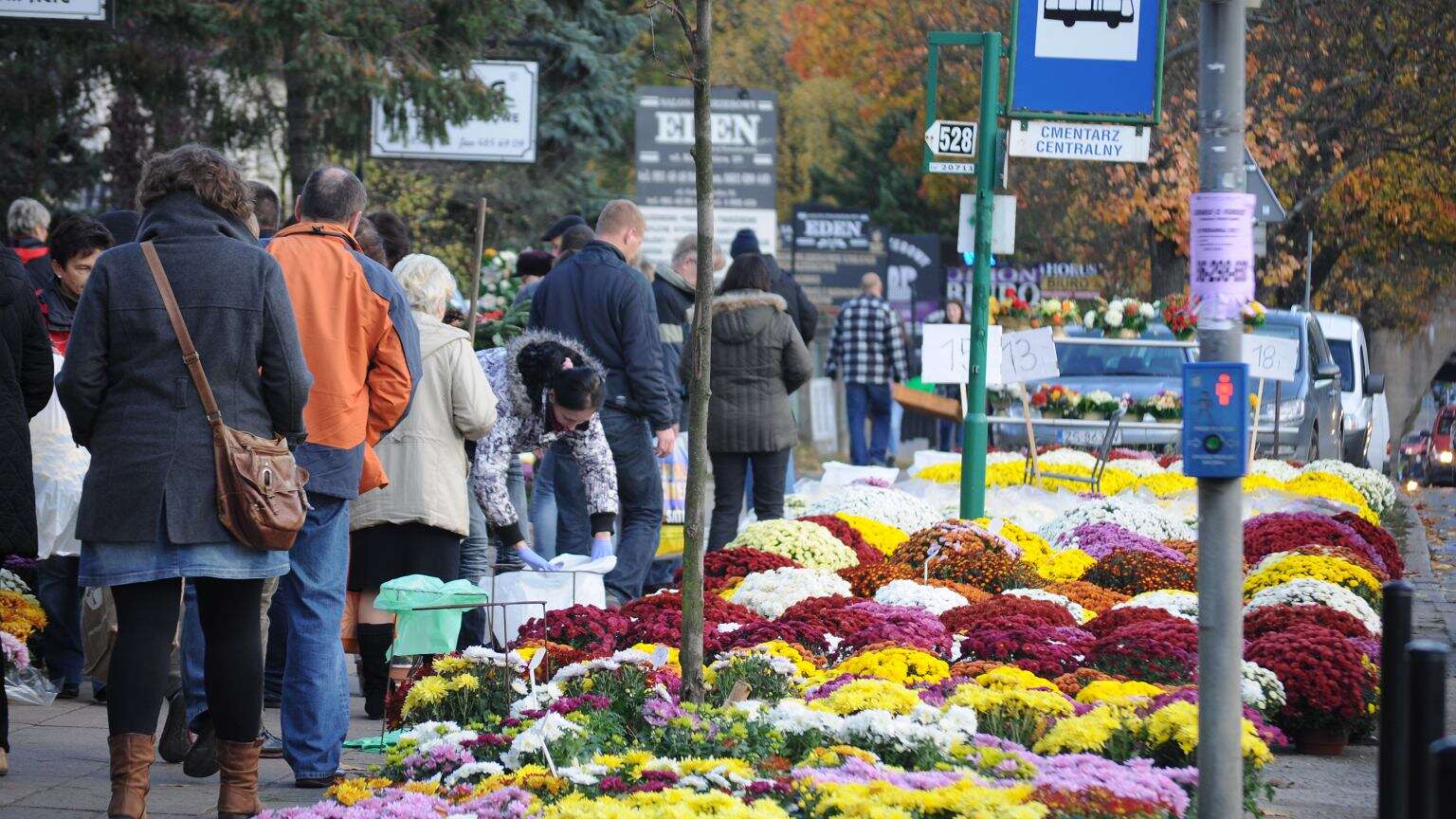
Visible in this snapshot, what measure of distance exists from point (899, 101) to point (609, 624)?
34375mm

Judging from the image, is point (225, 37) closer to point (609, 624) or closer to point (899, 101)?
point (609, 624)

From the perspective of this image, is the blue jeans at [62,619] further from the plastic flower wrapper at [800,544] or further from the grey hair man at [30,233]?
the plastic flower wrapper at [800,544]

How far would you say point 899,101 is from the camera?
1585 inches

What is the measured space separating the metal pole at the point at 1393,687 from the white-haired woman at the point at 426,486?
3669 millimetres

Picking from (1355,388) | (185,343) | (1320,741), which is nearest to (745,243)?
(1320,741)

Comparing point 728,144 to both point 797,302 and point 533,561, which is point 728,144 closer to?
point 797,302

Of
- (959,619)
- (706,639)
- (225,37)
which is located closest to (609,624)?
(706,639)

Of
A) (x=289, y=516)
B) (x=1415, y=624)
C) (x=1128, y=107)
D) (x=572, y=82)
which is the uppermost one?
(x=572, y=82)

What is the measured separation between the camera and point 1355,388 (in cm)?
1983

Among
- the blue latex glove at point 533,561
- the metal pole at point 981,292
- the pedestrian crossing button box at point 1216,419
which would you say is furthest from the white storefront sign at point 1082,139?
the pedestrian crossing button box at point 1216,419

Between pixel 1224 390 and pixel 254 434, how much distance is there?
2.56 metres

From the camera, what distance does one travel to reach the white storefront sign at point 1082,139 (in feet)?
35.2

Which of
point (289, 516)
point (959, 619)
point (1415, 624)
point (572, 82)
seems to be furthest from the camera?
point (572, 82)

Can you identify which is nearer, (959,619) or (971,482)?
(959,619)
